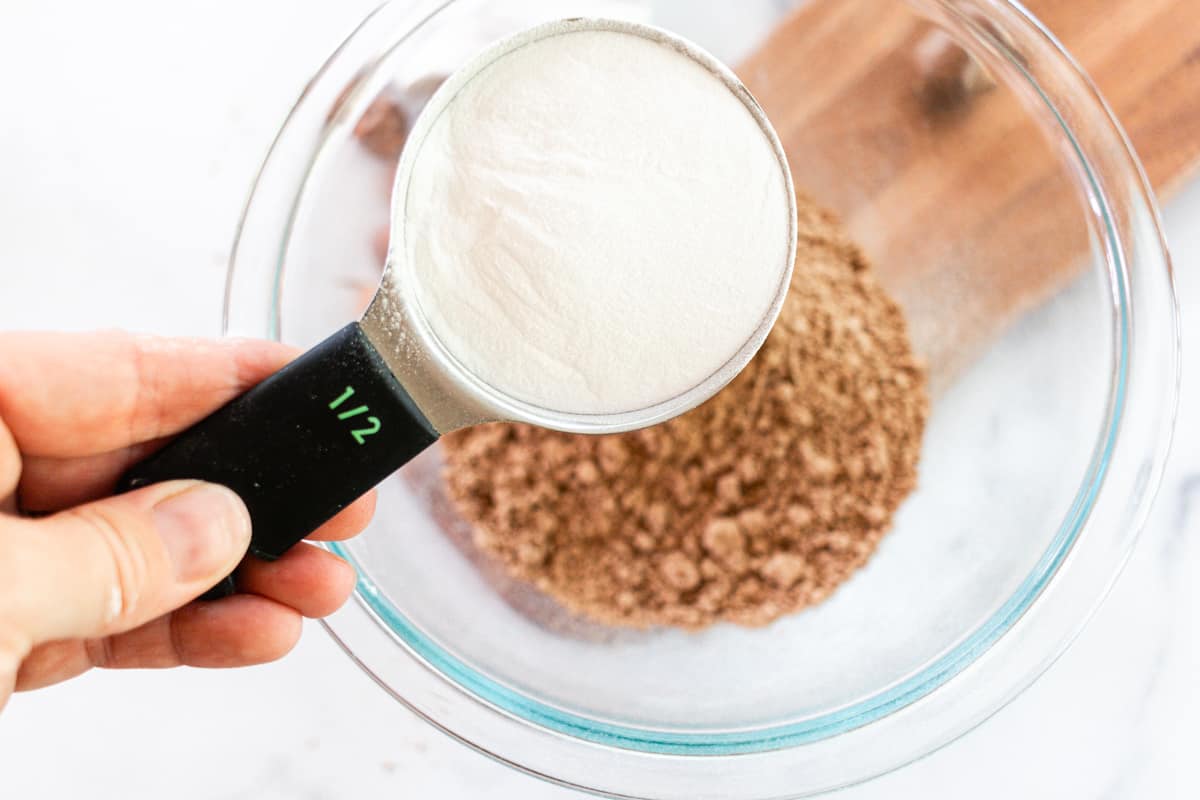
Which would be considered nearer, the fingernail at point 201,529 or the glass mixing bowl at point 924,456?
the fingernail at point 201,529

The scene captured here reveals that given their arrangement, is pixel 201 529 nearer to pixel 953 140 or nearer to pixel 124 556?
pixel 124 556

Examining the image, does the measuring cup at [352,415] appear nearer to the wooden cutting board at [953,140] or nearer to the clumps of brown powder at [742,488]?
the clumps of brown powder at [742,488]

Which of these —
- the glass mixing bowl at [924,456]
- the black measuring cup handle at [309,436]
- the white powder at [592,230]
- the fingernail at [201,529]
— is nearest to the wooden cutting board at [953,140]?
the glass mixing bowl at [924,456]

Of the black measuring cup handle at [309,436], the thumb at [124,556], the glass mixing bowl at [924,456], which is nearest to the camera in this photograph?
the thumb at [124,556]

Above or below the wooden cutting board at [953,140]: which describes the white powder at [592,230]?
below

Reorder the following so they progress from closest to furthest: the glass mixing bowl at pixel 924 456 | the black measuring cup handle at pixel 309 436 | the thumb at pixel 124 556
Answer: the thumb at pixel 124 556
the black measuring cup handle at pixel 309 436
the glass mixing bowl at pixel 924 456

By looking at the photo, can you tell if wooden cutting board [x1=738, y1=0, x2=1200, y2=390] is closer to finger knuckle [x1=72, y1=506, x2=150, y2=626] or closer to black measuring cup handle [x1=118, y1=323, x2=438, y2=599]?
black measuring cup handle [x1=118, y1=323, x2=438, y2=599]

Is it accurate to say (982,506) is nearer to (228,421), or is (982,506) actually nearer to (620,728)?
(620,728)

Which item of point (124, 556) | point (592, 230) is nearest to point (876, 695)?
point (592, 230)
